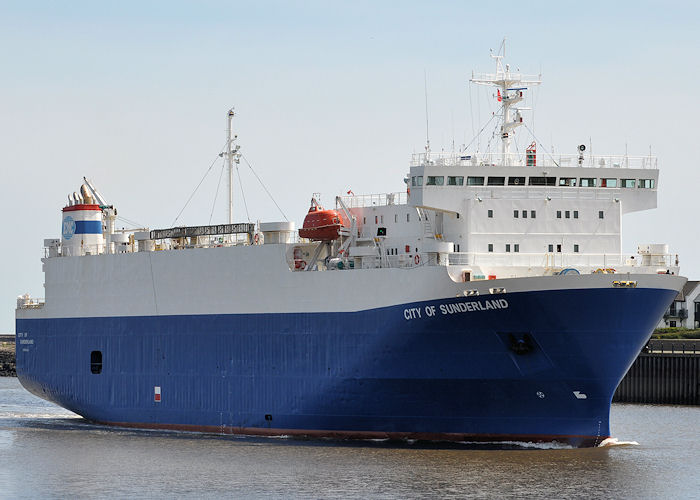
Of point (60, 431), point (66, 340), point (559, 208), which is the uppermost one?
point (559, 208)

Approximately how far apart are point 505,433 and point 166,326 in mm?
12794

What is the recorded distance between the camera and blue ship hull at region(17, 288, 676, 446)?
31.8m

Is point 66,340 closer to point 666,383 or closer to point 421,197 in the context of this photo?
point 421,197

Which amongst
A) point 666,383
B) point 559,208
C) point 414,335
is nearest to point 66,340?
point 414,335

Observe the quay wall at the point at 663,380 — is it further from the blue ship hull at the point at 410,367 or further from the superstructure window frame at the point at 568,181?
the blue ship hull at the point at 410,367

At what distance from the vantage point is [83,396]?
43.7 m

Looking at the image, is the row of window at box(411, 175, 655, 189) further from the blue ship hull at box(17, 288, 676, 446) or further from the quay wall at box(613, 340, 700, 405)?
the quay wall at box(613, 340, 700, 405)

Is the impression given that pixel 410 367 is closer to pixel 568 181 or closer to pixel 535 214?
pixel 535 214

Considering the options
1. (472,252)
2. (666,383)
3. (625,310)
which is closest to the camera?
(625,310)

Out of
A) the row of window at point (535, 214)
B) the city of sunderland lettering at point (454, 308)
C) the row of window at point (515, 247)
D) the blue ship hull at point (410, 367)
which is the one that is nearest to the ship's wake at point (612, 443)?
the blue ship hull at point (410, 367)

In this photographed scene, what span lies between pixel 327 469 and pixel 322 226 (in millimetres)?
8471

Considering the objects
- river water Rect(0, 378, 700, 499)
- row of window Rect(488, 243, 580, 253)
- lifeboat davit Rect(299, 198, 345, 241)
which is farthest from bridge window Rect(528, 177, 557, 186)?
river water Rect(0, 378, 700, 499)

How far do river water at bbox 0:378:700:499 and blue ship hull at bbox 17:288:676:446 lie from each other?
860 millimetres

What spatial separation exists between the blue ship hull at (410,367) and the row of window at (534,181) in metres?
3.78
